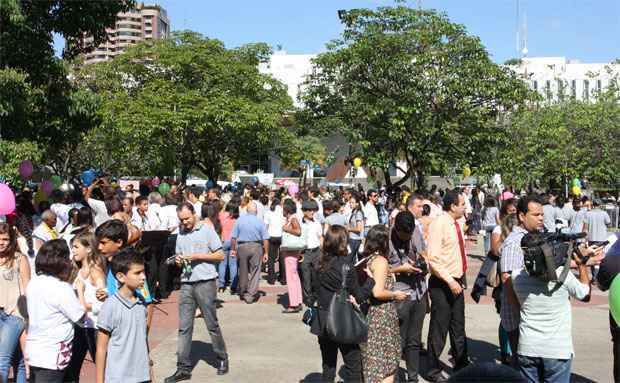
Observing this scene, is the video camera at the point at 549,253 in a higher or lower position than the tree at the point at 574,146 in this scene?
lower

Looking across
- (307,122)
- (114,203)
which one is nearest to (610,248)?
(114,203)

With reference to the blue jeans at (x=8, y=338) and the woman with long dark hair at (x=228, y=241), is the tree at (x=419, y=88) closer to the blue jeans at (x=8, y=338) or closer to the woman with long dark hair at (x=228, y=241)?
the woman with long dark hair at (x=228, y=241)

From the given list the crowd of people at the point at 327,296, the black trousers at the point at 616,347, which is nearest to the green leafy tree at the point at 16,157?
the crowd of people at the point at 327,296

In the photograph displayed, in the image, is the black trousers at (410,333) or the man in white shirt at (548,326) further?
the black trousers at (410,333)

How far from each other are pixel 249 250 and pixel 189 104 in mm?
20697

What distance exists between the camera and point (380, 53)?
22.3 m

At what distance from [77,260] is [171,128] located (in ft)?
84.4

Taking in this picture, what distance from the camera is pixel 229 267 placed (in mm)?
13398

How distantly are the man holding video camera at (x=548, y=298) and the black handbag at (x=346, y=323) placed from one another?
4.28 feet

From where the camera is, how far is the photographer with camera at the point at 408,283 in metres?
7.10

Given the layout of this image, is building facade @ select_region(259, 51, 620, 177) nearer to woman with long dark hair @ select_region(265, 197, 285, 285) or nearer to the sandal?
woman with long dark hair @ select_region(265, 197, 285, 285)

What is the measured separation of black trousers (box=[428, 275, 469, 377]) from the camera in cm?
751

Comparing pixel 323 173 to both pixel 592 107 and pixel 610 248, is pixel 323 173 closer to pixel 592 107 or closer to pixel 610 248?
pixel 592 107

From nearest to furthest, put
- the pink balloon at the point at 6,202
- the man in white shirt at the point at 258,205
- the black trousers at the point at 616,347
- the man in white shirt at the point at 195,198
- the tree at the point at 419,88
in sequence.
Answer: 1. the black trousers at the point at 616,347
2. the pink balloon at the point at 6,202
3. the man in white shirt at the point at 195,198
4. the man in white shirt at the point at 258,205
5. the tree at the point at 419,88
